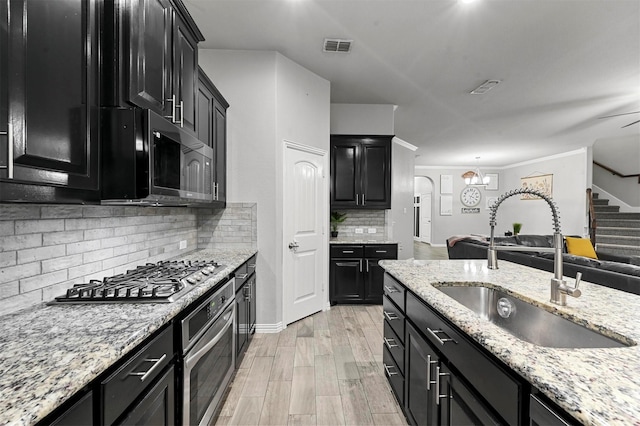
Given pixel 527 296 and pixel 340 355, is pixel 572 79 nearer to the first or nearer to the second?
pixel 527 296

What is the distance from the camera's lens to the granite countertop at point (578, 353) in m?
0.64

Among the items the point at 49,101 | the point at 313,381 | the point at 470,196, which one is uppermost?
the point at 470,196

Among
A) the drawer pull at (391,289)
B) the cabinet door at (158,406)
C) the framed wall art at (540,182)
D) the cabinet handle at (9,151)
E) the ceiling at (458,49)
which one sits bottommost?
the cabinet door at (158,406)

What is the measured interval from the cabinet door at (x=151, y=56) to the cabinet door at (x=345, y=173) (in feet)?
9.95

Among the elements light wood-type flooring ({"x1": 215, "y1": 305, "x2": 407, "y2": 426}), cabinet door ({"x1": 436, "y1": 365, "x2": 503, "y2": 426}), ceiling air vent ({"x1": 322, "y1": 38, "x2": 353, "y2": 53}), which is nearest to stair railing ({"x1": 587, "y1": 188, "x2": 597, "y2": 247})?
light wood-type flooring ({"x1": 215, "y1": 305, "x2": 407, "y2": 426})

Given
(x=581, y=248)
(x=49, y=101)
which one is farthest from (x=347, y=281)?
(x=581, y=248)

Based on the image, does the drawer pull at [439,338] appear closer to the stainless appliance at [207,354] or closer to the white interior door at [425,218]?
the stainless appliance at [207,354]

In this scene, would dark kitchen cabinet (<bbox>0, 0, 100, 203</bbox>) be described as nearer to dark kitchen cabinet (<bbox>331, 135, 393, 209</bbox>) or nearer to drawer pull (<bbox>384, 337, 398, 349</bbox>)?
drawer pull (<bbox>384, 337, 398, 349</bbox>)

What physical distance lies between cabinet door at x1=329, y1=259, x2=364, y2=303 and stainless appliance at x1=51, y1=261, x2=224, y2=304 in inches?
99.9

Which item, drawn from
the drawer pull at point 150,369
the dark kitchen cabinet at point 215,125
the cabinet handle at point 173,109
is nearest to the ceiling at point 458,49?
the dark kitchen cabinet at point 215,125

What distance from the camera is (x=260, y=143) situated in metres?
3.35

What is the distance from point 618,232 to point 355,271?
714cm

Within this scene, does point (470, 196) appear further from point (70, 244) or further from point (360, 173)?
point (70, 244)

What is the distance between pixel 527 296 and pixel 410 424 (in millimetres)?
1039
